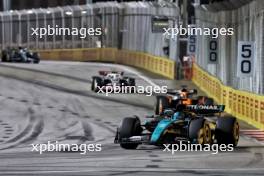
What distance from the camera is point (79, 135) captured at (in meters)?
22.9

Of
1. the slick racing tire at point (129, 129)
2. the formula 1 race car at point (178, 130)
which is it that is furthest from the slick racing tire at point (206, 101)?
the slick racing tire at point (129, 129)

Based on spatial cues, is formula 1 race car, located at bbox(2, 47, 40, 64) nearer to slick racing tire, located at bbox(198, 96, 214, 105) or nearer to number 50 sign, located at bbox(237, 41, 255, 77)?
number 50 sign, located at bbox(237, 41, 255, 77)

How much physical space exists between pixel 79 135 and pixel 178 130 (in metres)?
4.67

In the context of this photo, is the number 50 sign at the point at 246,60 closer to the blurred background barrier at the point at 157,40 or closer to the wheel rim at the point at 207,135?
the blurred background barrier at the point at 157,40

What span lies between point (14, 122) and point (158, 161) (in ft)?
34.6

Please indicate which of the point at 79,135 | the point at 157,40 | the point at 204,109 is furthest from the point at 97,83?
the point at 157,40

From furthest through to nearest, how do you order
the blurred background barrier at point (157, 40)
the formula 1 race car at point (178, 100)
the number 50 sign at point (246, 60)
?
the blurred background barrier at point (157, 40), the number 50 sign at point (246, 60), the formula 1 race car at point (178, 100)

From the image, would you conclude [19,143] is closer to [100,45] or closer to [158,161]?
[158,161]

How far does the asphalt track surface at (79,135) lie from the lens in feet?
52.0

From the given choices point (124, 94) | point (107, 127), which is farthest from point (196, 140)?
point (124, 94)

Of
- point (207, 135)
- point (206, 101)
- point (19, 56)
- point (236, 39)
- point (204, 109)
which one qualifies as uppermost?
point (236, 39)

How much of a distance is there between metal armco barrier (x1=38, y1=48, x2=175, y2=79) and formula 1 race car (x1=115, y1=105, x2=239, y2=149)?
2921 cm

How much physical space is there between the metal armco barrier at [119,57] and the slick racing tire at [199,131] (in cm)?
2978

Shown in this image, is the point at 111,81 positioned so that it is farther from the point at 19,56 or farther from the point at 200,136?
the point at 19,56
